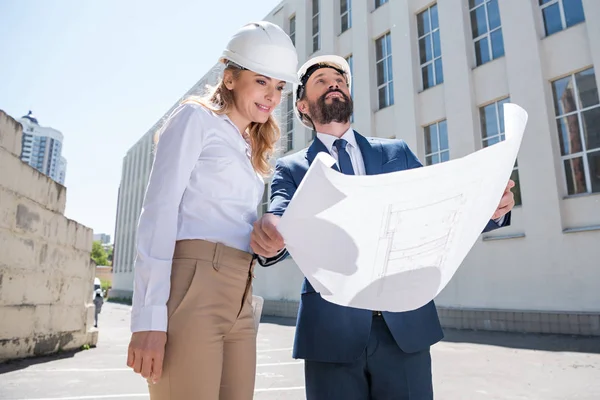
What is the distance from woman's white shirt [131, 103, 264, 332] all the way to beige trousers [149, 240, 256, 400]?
0.14 feet

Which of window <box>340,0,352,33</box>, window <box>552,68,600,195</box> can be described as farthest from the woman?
window <box>340,0,352,33</box>

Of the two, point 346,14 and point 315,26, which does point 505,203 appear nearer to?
point 346,14

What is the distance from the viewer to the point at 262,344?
856cm

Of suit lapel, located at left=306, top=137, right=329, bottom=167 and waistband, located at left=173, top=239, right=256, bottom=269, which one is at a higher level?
suit lapel, located at left=306, top=137, right=329, bottom=167

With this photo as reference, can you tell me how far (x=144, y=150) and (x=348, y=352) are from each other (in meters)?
42.8

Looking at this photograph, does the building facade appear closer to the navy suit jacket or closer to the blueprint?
the navy suit jacket

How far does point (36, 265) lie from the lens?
5770 mm

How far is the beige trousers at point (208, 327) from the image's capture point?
3.81 feet

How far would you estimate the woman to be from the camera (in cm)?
117

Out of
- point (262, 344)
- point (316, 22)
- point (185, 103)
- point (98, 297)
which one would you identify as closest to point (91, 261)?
point (262, 344)

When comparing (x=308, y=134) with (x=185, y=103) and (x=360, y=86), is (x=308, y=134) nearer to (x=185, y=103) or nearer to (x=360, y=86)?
(x=360, y=86)

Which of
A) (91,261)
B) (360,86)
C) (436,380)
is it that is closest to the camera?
(436,380)

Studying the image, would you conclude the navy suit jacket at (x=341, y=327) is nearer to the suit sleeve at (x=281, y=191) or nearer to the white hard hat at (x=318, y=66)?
the suit sleeve at (x=281, y=191)

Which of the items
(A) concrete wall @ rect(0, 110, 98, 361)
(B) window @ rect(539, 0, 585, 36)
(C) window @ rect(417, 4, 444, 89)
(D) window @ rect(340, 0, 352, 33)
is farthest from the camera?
(D) window @ rect(340, 0, 352, 33)
